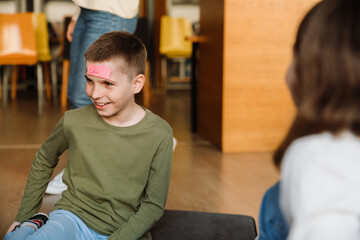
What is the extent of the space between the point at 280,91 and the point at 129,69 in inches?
68.0

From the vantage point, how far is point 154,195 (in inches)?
47.5

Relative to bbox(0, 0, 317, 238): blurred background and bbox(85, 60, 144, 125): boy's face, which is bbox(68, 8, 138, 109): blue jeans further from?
bbox(85, 60, 144, 125): boy's face

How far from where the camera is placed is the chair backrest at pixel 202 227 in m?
1.30

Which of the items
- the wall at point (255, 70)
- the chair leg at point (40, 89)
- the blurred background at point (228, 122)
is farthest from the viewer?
the chair leg at point (40, 89)

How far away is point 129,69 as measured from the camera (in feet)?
3.97

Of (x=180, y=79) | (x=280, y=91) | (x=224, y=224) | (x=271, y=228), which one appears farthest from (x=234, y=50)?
(x=180, y=79)

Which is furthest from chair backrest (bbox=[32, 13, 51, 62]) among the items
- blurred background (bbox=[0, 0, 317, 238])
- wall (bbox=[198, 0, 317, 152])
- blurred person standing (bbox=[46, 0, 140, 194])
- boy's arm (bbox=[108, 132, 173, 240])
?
boy's arm (bbox=[108, 132, 173, 240])

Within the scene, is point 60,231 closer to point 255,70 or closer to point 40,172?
point 40,172

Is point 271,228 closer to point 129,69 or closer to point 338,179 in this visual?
point 338,179

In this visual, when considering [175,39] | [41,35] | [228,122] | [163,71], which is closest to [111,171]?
[228,122]

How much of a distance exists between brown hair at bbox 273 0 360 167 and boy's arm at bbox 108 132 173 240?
24.6 inches

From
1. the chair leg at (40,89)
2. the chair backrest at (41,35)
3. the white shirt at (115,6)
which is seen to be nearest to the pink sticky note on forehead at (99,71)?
the white shirt at (115,6)

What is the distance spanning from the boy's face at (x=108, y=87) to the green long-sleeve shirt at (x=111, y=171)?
60 millimetres

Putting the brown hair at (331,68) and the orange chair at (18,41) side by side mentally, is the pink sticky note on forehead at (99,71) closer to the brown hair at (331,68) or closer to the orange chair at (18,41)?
the brown hair at (331,68)
